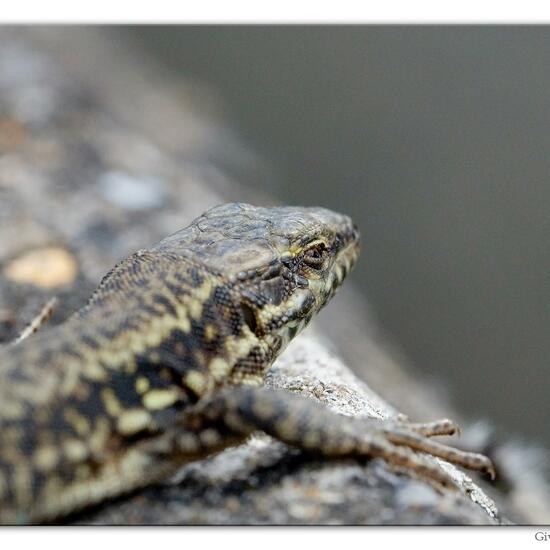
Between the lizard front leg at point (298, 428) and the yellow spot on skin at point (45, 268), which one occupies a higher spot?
the yellow spot on skin at point (45, 268)

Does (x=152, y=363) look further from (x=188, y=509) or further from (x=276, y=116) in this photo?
(x=276, y=116)

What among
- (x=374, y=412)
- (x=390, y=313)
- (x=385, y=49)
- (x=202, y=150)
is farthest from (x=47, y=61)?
(x=374, y=412)

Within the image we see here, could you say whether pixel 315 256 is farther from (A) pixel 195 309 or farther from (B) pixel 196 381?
(B) pixel 196 381

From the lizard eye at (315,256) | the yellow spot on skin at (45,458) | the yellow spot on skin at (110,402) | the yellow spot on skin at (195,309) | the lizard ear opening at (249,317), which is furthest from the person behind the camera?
the lizard eye at (315,256)

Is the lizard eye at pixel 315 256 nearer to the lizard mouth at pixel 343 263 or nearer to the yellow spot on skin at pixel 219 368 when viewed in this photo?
the lizard mouth at pixel 343 263

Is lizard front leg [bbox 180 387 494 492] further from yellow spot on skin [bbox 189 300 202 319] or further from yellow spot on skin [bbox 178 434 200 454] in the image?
yellow spot on skin [bbox 189 300 202 319]

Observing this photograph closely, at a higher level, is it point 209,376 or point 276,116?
point 276,116

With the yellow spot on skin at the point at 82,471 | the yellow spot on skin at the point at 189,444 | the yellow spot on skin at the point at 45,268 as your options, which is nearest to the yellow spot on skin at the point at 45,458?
the yellow spot on skin at the point at 82,471
